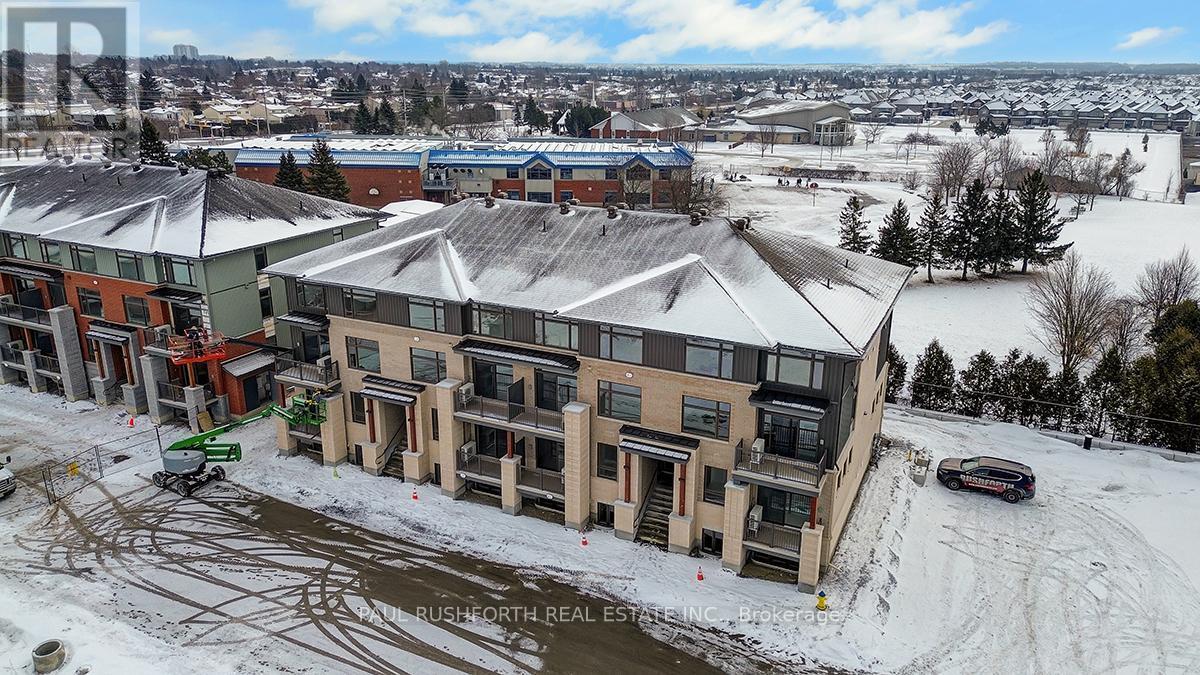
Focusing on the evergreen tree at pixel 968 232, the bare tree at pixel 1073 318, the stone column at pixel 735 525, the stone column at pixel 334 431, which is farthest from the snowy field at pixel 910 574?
the evergreen tree at pixel 968 232

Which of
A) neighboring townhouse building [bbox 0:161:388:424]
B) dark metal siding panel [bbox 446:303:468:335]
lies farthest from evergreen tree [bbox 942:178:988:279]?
dark metal siding panel [bbox 446:303:468:335]

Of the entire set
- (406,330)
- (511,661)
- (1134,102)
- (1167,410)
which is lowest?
(511,661)

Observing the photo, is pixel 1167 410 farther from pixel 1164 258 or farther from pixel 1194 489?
pixel 1164 258

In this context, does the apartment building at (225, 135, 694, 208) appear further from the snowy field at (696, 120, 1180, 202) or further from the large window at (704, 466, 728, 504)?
the large window at (704, 466, 728, 504)

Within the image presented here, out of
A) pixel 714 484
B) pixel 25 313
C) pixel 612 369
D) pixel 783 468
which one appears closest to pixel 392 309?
pixel 612 369

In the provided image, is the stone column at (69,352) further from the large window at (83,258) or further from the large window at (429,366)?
the large window at (429,366)

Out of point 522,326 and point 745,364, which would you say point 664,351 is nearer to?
point 745,364

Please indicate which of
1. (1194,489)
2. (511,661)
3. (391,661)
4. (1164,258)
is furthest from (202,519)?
(1164,258)
